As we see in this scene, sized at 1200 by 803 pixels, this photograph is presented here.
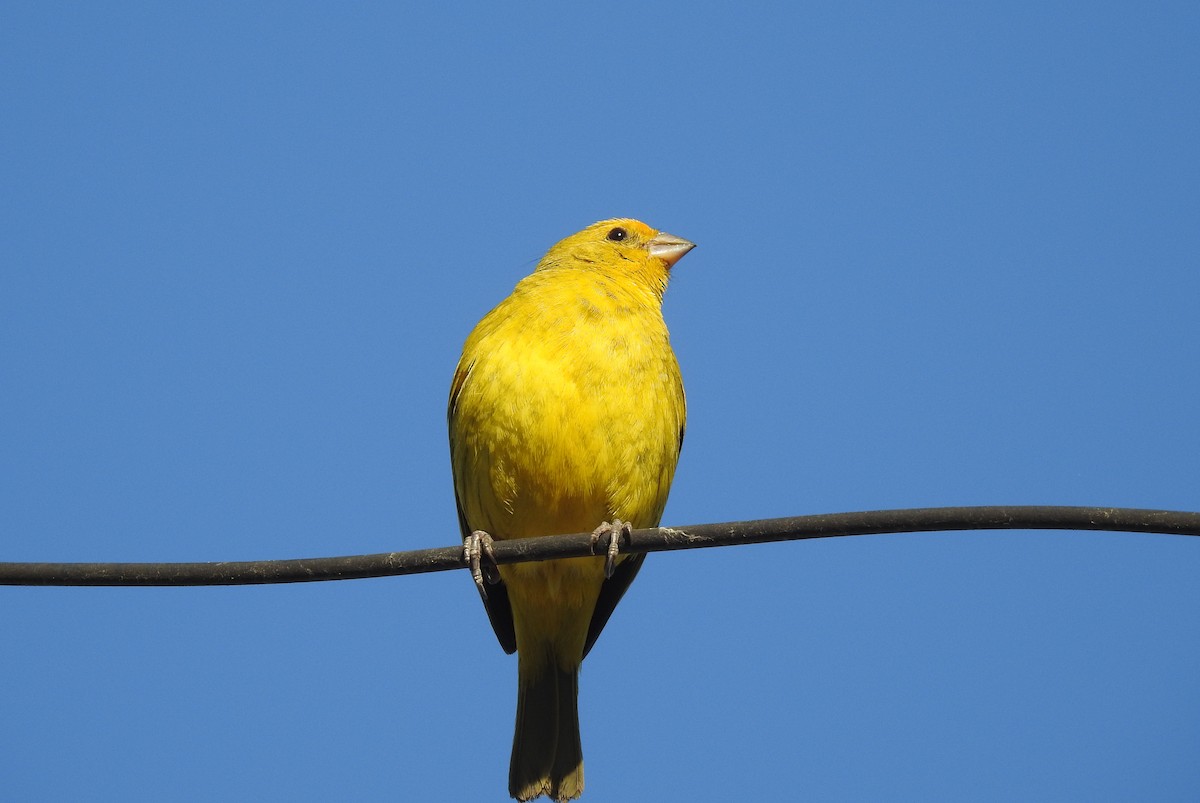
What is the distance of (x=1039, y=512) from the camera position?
3.51 meters

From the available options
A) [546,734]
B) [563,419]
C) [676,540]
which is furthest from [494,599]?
[676,540]

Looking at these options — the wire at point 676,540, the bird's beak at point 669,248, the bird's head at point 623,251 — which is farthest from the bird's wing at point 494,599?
the wire at point 676,540

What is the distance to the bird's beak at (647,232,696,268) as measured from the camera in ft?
23.7

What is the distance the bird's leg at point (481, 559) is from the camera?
4691mm

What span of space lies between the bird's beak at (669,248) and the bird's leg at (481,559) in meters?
2.47

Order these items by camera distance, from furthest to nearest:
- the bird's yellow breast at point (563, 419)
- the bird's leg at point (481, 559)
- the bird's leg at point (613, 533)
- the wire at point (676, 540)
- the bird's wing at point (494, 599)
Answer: the bird's wing at point (494, 599) → the bird's yellow breast at point (563, 419) → the bird's leg at point (613, 533) → the bird's leg at point (481, 559) → the wire at point (676, 540)

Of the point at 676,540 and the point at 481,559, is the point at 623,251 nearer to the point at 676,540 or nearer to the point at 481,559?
the point at 481,559

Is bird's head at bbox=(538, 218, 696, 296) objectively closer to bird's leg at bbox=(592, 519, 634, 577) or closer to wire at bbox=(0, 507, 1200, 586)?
bird's leg at bbox=(592, 519, 634, 577)

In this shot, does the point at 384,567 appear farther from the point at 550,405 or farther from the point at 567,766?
the point at 567,766

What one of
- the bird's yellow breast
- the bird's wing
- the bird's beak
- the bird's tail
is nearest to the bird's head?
the bird's beak

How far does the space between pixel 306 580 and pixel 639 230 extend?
3981 millimetres

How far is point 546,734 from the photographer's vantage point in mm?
6332

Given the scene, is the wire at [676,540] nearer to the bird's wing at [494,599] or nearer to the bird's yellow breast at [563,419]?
the bird's yellow breast at [563,419]

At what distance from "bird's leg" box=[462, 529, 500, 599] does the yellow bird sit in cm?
1
